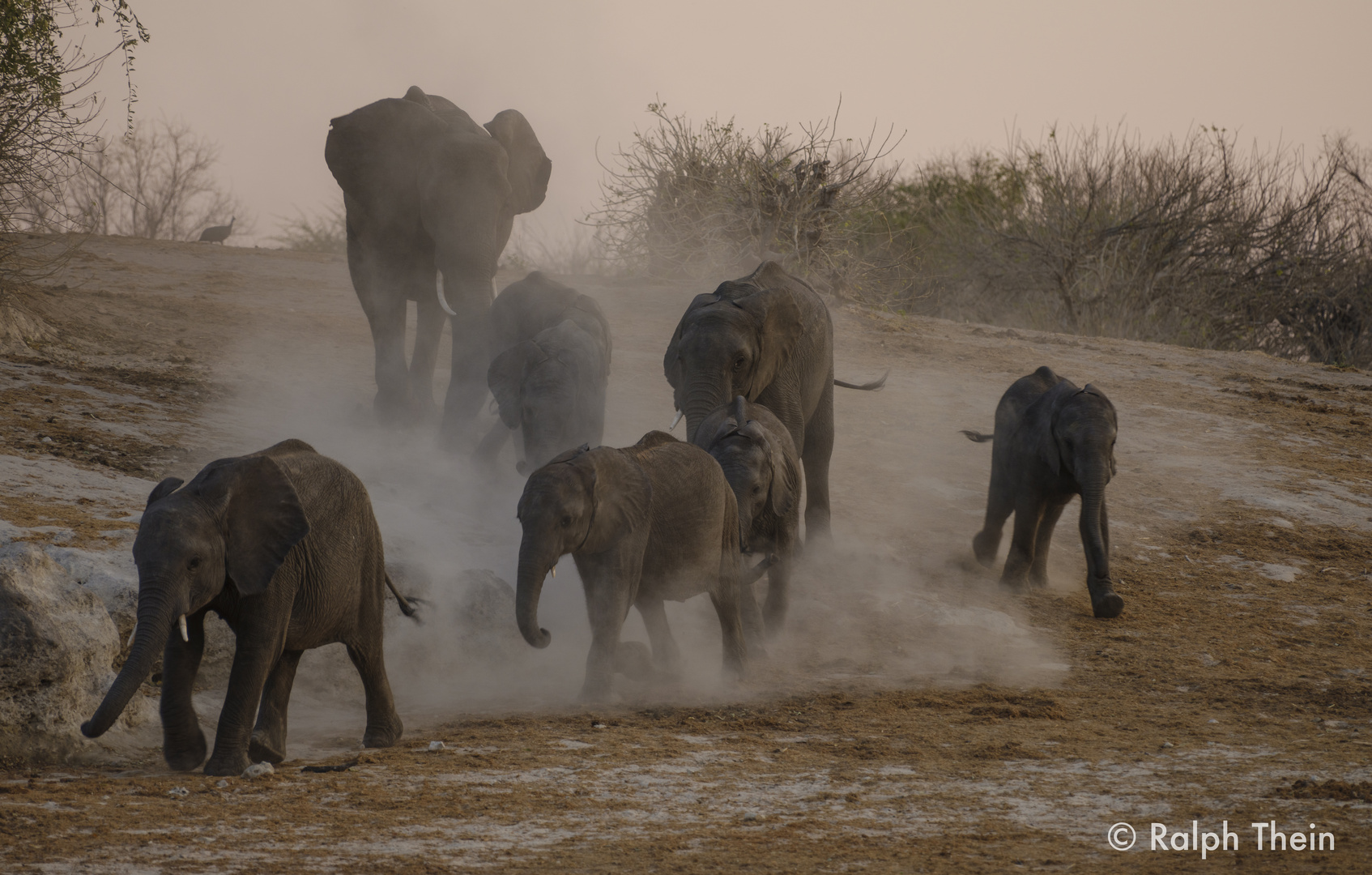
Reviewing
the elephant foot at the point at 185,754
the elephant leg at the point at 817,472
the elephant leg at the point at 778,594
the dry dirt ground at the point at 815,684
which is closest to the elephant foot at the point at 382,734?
the dry dirt ground at the point at 815,684

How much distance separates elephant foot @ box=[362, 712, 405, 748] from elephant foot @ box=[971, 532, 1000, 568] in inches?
216

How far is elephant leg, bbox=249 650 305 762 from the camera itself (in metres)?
4.86

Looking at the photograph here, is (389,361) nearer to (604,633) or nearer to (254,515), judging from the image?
(604,633)

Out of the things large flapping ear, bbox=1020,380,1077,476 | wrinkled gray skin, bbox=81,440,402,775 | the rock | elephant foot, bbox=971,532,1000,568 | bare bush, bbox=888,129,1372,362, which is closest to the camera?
wrinkled gray skin, bbox=81,440,402,775

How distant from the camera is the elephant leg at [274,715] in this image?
4.86 metres

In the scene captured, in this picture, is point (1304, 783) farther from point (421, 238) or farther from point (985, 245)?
point (985, 245)

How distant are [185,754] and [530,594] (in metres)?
1.53

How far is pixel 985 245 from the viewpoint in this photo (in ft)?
101

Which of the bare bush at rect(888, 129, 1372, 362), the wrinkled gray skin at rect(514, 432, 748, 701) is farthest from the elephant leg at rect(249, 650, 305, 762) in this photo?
the bare bush at rect(888, 129, 1372, 362)

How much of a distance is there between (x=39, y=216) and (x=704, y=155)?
442 inches

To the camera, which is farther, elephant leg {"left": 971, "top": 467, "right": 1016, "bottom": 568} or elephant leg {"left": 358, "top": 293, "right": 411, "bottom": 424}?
elephant leg {"left": 358, "top": 293, "right": 411, "bottom": 424}

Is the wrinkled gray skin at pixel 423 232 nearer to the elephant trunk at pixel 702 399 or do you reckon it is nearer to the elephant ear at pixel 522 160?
the elephant ear at pixel 522 160

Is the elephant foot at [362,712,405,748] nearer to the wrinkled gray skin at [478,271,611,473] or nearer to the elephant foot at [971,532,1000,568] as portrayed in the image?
the wrinkled gray skin at [478,271,611,473]

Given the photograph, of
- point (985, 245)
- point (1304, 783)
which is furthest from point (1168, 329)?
point (1304, 783)
